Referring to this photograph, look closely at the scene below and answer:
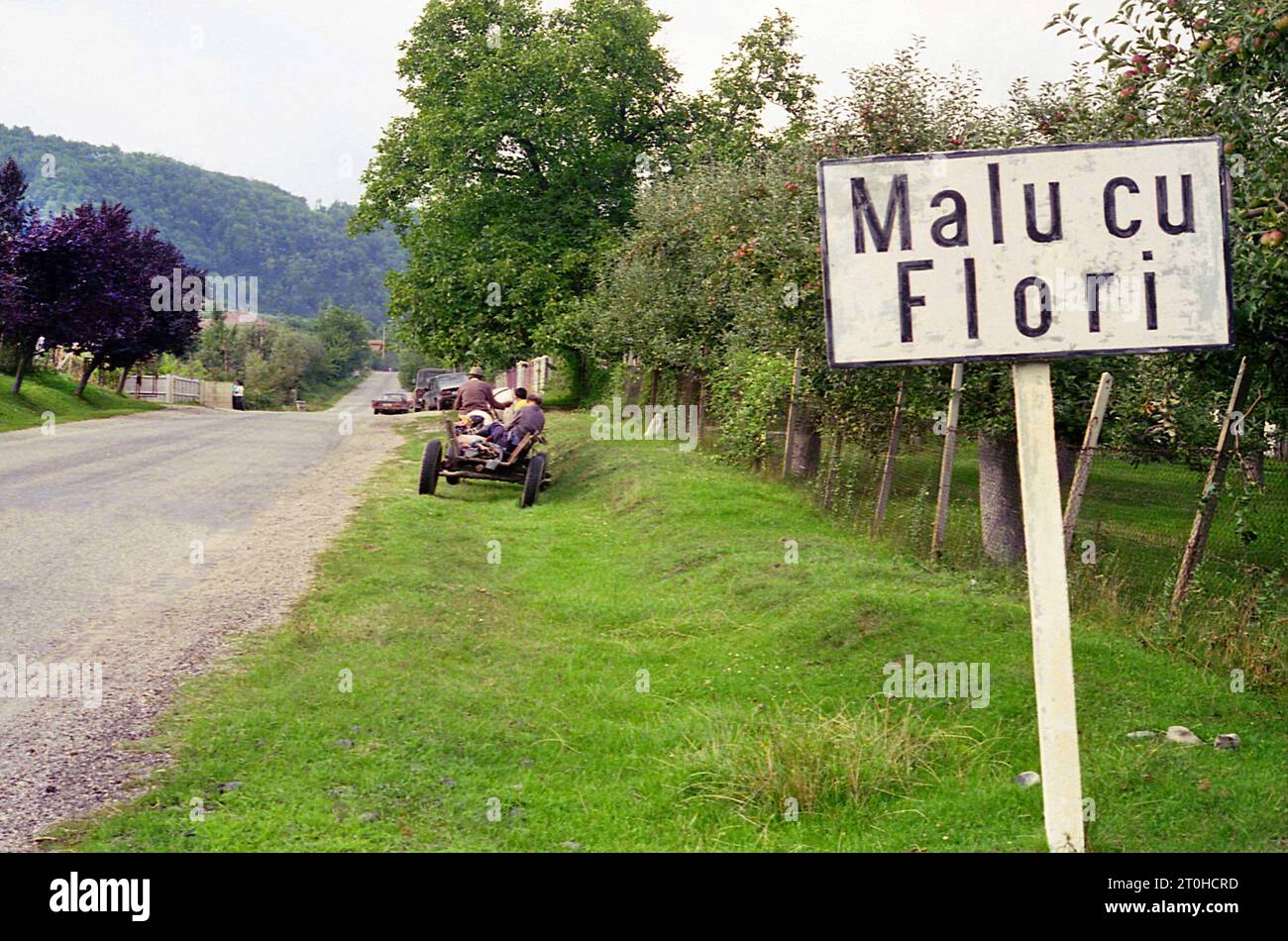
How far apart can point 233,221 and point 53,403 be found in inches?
5078

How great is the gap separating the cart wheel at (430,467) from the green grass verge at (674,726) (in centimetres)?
594

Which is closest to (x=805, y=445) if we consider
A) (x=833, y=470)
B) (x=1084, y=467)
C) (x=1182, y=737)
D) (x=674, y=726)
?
(x=833, y=470)

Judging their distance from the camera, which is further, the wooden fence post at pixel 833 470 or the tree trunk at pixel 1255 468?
the wooden fence post at pixel 833 470

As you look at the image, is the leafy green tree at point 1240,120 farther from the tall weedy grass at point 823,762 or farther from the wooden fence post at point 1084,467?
the tall weedy grass at point 823,762

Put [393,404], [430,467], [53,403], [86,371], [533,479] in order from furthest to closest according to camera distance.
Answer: [393,404] < [86,371] < [53,403] < [430,467] < [533,479]

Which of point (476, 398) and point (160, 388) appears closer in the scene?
point (476, 398)

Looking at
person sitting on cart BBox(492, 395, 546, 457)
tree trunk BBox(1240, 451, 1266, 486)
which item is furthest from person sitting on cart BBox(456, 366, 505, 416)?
tree trunk BBox(1240, 451, 1266, 486)

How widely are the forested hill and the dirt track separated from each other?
410 ft

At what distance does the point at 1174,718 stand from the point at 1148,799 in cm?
134

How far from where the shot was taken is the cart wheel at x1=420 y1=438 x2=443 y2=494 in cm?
1769

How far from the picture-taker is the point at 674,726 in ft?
23.9

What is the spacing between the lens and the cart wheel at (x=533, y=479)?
1714cm

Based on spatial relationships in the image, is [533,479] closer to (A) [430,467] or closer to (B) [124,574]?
(A) [430,467]

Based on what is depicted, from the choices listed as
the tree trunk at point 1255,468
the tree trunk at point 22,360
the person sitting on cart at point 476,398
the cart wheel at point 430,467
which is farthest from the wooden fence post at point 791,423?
the tree trunk at point 22,360
